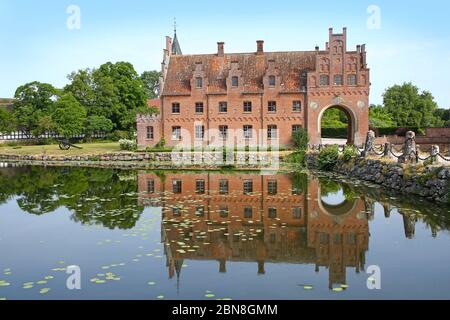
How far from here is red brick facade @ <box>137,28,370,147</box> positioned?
35.6 m

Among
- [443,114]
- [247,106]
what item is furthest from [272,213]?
[443,114]

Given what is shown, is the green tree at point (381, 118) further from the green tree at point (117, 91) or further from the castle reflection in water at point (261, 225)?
the castle reflection in water at point (261, 225)

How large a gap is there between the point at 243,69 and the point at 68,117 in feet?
70.4

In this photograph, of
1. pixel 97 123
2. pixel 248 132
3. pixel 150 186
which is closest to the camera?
pixel 150 186

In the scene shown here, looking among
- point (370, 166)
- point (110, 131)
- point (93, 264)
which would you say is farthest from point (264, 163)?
point (110, 131)

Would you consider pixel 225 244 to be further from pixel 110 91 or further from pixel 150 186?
pixel 110 91

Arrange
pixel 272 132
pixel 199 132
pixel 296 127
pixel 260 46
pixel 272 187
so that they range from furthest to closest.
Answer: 1. pixel 260 46
2. pixel 199 132
3. pixel 272 132
4. pixel 296 127
5. pixel 272 187

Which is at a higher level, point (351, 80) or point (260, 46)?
point (260, 46)

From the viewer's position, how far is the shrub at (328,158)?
86.4 feet

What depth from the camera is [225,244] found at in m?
10.3

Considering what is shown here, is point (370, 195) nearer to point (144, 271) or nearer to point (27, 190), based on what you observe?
point (144, 271)

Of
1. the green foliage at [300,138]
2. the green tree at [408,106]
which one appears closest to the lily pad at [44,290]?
the green foliage at [300,138]

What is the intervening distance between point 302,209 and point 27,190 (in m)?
12.7

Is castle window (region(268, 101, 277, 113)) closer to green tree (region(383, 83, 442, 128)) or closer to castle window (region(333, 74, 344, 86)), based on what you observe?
castle window (region(333, 74, 344, 86))
